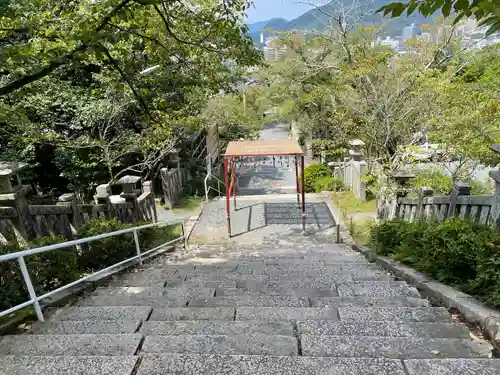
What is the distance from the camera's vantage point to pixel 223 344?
225cm

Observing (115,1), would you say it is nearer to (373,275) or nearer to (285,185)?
(373,275)

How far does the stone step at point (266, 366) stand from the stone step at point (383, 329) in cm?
46

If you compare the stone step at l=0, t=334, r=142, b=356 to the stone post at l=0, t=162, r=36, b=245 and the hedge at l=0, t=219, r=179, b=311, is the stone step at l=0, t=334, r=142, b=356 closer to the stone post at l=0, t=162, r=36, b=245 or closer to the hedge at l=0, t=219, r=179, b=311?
the hedge at l=0, t=219, r=179, b=311

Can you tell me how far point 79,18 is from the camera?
12.6 feet

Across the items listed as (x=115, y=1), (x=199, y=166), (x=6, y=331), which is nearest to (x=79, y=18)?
(x=115, y=1)

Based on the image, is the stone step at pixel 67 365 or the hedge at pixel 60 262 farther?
the hedge at pixel 60 262

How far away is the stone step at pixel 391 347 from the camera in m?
2.13

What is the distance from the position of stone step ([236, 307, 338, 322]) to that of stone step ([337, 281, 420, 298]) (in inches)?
29.9

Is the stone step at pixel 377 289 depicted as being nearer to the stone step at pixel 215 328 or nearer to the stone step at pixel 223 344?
the stone step at pixel 215 328

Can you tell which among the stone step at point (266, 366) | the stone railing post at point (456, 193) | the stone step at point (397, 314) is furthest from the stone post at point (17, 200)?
the stone railing post at point (456, 193)

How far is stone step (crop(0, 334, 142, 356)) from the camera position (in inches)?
87.7

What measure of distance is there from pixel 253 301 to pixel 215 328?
0.83m

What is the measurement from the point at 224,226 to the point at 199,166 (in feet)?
17.8

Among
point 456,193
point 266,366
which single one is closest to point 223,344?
point 266,366
